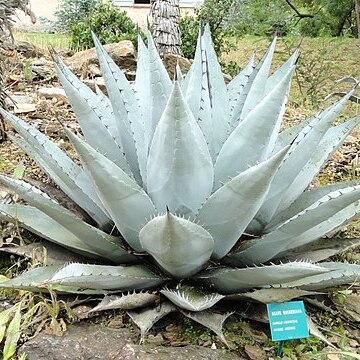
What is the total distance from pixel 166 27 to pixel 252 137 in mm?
4985

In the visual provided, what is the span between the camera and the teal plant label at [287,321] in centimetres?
169

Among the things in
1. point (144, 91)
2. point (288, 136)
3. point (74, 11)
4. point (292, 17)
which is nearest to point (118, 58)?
point (144, 91)

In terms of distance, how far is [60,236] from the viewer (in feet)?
6.42

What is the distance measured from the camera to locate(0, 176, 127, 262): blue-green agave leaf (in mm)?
1744

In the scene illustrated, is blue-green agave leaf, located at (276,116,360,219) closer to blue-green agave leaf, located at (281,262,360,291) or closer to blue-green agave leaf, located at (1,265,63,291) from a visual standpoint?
blue-green agave leaf, located at (281,262,360,291)

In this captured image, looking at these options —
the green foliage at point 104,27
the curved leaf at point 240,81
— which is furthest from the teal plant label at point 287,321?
the green foliage at point 104,27

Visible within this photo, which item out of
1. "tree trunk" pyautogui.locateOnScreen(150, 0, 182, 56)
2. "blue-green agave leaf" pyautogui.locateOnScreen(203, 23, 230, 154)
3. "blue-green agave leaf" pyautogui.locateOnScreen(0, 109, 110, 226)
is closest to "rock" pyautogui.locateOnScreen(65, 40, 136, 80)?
"tree trunk" pyautogui.locateOnScreen(150, 0, 182, 56)

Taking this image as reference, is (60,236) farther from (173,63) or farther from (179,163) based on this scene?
(173,63)

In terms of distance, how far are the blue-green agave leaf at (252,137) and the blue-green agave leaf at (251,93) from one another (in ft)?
0.64

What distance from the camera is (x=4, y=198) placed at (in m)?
2.30

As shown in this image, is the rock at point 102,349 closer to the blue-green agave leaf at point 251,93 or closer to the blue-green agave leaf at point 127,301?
the blue-green agave leaf at point 127,301

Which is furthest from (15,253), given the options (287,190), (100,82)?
(100,82)

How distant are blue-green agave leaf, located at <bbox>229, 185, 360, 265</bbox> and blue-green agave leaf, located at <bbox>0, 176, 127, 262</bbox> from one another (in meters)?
0.39

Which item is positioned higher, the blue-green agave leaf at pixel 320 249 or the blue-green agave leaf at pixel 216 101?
the blue-green agave leaf at pixel 216 101
